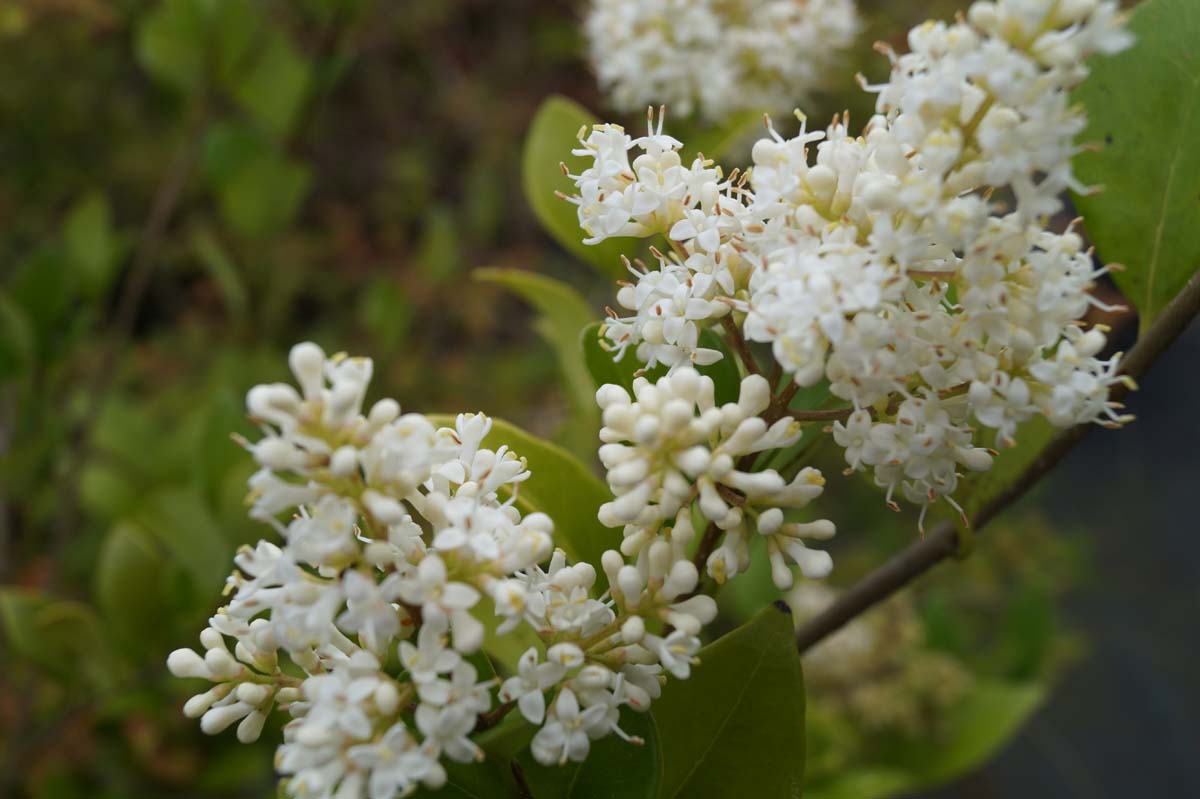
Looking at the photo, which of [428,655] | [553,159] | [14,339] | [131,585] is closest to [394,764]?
[428,655]

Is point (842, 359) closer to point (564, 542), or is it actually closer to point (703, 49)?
point (564, 542)

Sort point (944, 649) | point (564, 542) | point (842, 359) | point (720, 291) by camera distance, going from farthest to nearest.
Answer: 1. point (944, 649)
2. point (564, 542)
3. point (720, 291)
4. point (842, 359)

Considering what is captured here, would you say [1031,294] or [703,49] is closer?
[1031,294]

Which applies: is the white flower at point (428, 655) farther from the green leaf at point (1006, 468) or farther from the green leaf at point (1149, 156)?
the green leaf at point (1149, 156)

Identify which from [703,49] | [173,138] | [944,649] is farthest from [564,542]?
[173,138]

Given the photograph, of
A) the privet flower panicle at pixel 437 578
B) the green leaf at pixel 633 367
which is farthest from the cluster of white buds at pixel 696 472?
the green leaf at pixel 633 367

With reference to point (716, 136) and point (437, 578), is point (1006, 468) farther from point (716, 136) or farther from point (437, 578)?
point (716, 136)
